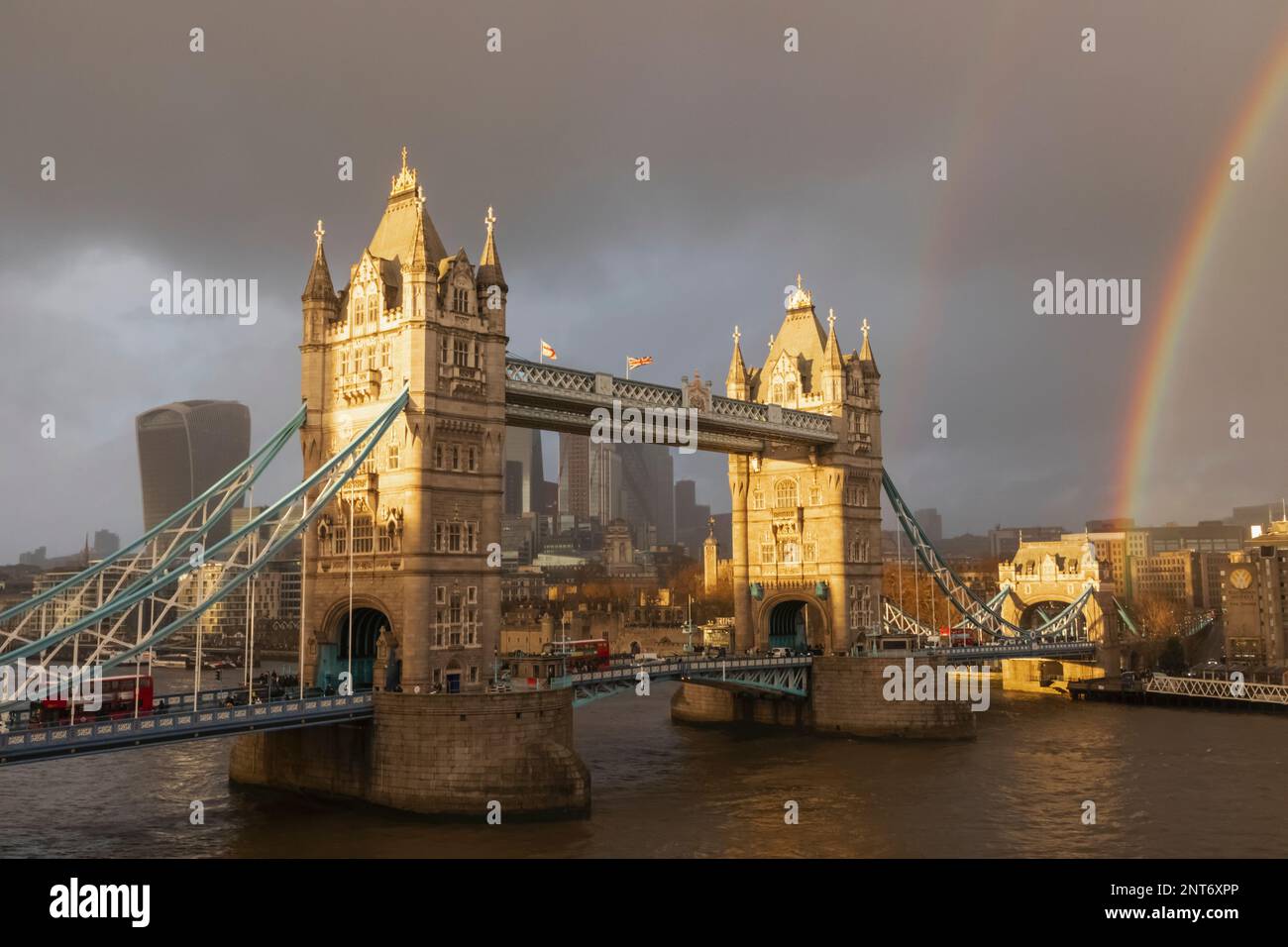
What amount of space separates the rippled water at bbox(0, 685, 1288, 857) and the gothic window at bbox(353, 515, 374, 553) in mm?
11581

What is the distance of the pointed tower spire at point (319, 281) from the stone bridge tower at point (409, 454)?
66 millimetres

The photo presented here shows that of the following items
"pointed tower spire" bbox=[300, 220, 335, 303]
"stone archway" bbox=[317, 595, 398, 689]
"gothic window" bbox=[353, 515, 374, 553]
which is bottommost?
"stone archway" bbox=[317, 595, 398, 689]

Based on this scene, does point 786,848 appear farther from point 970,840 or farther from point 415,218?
point 415,218

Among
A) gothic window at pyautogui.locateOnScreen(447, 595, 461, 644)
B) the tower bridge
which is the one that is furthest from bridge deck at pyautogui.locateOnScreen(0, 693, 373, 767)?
gothic window at pyautogui.locateOnScreen(447, 595, 461, 644)

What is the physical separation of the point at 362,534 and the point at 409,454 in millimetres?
4916

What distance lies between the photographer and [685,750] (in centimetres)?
7131

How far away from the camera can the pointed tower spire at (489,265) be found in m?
56.6

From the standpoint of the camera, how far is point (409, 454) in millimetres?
52969

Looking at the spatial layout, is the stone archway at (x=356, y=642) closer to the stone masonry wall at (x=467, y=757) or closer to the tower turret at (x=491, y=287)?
the stone masonry wall at (x=467, y=757)

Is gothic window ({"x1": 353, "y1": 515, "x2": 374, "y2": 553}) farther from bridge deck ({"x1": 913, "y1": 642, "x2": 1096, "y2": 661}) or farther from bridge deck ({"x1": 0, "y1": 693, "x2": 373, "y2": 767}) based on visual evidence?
bridge deck ({"x1": 913, "y1": 642, "x2": 1096, "y2": 661})

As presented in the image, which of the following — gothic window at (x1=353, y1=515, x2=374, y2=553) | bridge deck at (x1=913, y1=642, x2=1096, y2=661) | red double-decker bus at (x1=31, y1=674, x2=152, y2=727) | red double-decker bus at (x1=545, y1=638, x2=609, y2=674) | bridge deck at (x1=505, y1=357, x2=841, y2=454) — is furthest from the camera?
bridge deck at (x1=913, y1=642, x2=1096, y2=661)

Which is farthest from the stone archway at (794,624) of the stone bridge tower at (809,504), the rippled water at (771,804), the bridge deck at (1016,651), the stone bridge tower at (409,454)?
the stone bridge tower at (409,454)

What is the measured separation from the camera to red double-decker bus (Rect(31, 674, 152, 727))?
4569 centimetres

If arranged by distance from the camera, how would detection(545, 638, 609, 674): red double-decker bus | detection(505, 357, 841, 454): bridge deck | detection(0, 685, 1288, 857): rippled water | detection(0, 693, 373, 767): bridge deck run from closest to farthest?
detection(0, 693, 373, 767): bridge deck < detection(0, 685, 1288, 857): rippled water < detection(505, 357, 841, 454): bridge deck < detection(545, 638, 609, 674): red double-decker bus
